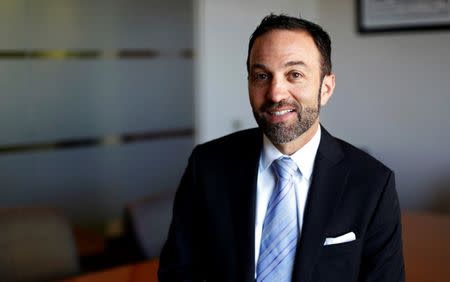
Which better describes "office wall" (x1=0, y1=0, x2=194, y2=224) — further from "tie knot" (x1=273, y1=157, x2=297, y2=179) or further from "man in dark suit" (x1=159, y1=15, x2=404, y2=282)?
"tie knot" (x1=273, y1=157, x2=297, y2=179)

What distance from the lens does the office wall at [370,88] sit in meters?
3.90

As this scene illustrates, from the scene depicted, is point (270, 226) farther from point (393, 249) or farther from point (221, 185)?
point (393, 249)

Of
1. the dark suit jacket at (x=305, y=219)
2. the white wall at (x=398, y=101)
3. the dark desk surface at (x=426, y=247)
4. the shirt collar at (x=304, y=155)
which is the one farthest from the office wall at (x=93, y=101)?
the shirt collar at (x=304, y=155)

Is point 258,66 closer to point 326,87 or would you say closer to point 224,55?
point 326,87

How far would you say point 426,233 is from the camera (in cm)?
238

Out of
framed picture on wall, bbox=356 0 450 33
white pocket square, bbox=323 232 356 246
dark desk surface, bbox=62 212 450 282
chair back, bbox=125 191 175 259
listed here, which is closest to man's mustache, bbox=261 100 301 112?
white pocket square, bbox=323 232 356 246

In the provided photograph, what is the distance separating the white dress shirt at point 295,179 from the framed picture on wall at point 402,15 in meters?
2.77

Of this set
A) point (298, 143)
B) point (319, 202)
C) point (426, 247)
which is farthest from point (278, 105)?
point (426, 247)

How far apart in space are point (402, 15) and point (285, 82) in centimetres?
295

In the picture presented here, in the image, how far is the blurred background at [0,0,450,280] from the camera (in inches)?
157

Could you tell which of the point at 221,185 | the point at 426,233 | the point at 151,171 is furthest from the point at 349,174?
the point at 151,171

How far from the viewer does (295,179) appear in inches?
54.8

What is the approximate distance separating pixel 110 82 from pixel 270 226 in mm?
3805

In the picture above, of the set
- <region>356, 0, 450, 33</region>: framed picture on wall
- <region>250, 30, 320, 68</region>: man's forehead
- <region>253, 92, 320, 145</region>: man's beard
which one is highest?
<region>356, 0, 450, 33</region>: framed picture on wall
